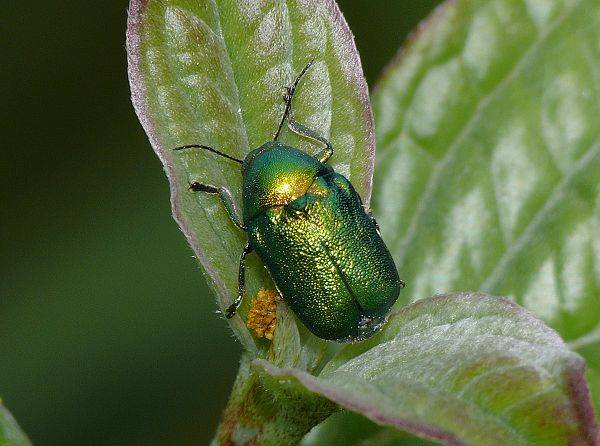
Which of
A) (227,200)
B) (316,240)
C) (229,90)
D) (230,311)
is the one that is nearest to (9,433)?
(230,311)

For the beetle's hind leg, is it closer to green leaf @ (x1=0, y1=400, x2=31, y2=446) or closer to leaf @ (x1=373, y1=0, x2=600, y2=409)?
leaf @ (x1=373, y1=0, x2=600, y2=409)

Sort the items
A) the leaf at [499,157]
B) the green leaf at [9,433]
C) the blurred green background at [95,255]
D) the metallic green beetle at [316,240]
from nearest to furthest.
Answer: the green leaf at [9,433] → the metallic green beetle at [316,240] → the leaf at [499,157] → the blurred green background at [95,255]

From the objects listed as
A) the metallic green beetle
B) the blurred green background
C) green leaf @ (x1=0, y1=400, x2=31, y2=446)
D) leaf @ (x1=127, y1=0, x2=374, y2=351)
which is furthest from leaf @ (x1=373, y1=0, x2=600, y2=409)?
the blurred green background

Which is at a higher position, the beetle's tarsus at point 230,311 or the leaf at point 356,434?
the beetle's tarsus at point 230,311

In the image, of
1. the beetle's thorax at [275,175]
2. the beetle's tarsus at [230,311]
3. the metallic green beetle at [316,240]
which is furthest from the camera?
the beetle's thorax at [275,175]

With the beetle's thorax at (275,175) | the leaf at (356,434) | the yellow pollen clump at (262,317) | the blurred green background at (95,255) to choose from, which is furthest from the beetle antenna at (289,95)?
the blurred green background at (95,255)

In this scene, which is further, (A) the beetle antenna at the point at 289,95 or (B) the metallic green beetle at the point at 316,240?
(B) the metallic green beetle at the point at 316,240

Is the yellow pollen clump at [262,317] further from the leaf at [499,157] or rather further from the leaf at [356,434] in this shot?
the leaf at [499,157]

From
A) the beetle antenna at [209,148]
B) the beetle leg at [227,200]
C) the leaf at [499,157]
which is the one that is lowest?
the leaf at [499,157]
